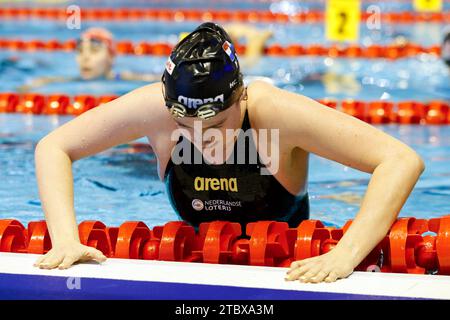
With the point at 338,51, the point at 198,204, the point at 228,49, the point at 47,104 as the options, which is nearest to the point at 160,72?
the point at 338,51

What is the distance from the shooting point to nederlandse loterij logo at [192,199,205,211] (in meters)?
2.83

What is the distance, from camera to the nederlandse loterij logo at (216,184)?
2.76 meters

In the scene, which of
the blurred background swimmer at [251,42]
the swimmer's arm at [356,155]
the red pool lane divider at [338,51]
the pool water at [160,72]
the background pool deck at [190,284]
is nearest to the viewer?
the background pool deck at [190,284]

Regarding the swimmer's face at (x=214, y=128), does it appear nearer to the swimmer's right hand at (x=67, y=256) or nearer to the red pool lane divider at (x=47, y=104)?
the swimmer's right hand at (x=67, y=256)

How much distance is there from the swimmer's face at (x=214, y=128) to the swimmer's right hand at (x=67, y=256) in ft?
1.50

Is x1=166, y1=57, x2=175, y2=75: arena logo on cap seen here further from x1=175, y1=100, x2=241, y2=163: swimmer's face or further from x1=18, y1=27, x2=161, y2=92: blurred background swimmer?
x1=18, y1=27, x2=161, y2=92: blurred background swimmer

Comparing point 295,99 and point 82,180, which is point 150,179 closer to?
point 82,180

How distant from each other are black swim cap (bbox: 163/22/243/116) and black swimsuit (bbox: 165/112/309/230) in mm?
271

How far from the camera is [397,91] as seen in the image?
7410 millimetres

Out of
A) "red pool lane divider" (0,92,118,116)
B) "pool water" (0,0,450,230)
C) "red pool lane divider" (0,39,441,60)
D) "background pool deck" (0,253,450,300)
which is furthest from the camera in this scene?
"red pool lane divider" (0,39,441,60)

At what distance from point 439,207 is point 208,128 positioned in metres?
2.02

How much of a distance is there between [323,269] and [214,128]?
574mm

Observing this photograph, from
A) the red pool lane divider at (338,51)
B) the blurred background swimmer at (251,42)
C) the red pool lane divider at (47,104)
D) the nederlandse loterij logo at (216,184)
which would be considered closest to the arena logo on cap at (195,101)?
the nederlandse loterij logo at (216,184)

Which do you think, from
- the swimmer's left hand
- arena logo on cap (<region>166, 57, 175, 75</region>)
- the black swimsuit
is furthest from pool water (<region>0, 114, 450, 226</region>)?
the swimmer's left hand
